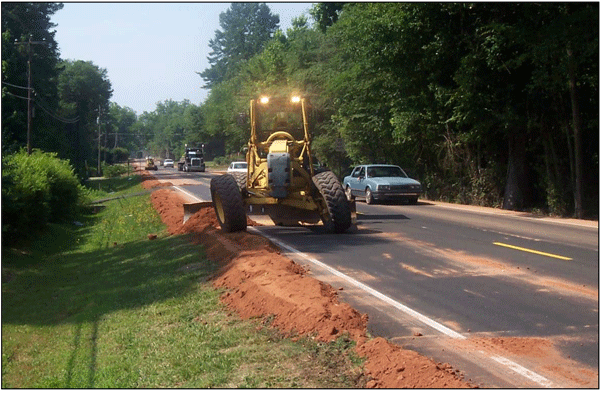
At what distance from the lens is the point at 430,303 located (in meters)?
9.69

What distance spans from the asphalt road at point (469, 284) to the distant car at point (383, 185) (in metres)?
10.3

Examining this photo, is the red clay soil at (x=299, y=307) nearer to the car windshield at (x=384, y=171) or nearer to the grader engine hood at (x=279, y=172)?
the grader engine hood at (x=279, y=172)

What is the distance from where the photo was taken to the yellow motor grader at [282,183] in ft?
57.9

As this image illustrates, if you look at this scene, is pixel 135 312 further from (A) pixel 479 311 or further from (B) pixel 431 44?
(B) pixel 431 44

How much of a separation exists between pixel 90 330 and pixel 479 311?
17.3 ft

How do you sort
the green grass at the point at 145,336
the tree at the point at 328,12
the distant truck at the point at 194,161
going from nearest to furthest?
1. the green grass at the point at 145,336
2. the tree at the point at 328,12
3. the distant truck at the point at 194,161

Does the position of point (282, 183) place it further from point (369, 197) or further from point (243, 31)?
point (243, 31)

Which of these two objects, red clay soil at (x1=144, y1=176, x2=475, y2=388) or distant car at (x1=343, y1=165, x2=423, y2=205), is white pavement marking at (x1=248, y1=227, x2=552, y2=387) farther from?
distant car at (x1=343, y1=165, x2=423, y2=205)

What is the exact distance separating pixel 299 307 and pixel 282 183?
904 cm

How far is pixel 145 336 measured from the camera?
9273mm

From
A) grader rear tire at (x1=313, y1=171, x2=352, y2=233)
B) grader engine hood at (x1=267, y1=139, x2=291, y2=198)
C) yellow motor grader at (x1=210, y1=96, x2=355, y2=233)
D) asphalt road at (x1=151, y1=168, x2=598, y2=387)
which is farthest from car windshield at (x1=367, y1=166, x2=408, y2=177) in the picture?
grader engine hood at (x1=267, y1=139, x2=291, y2=198)

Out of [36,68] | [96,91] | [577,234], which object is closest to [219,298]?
[577,234]

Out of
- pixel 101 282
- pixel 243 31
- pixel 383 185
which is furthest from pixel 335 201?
pixel 243 31

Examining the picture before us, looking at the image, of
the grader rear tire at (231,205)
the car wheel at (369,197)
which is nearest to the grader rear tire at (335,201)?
the grader rear tire at (231,205)
